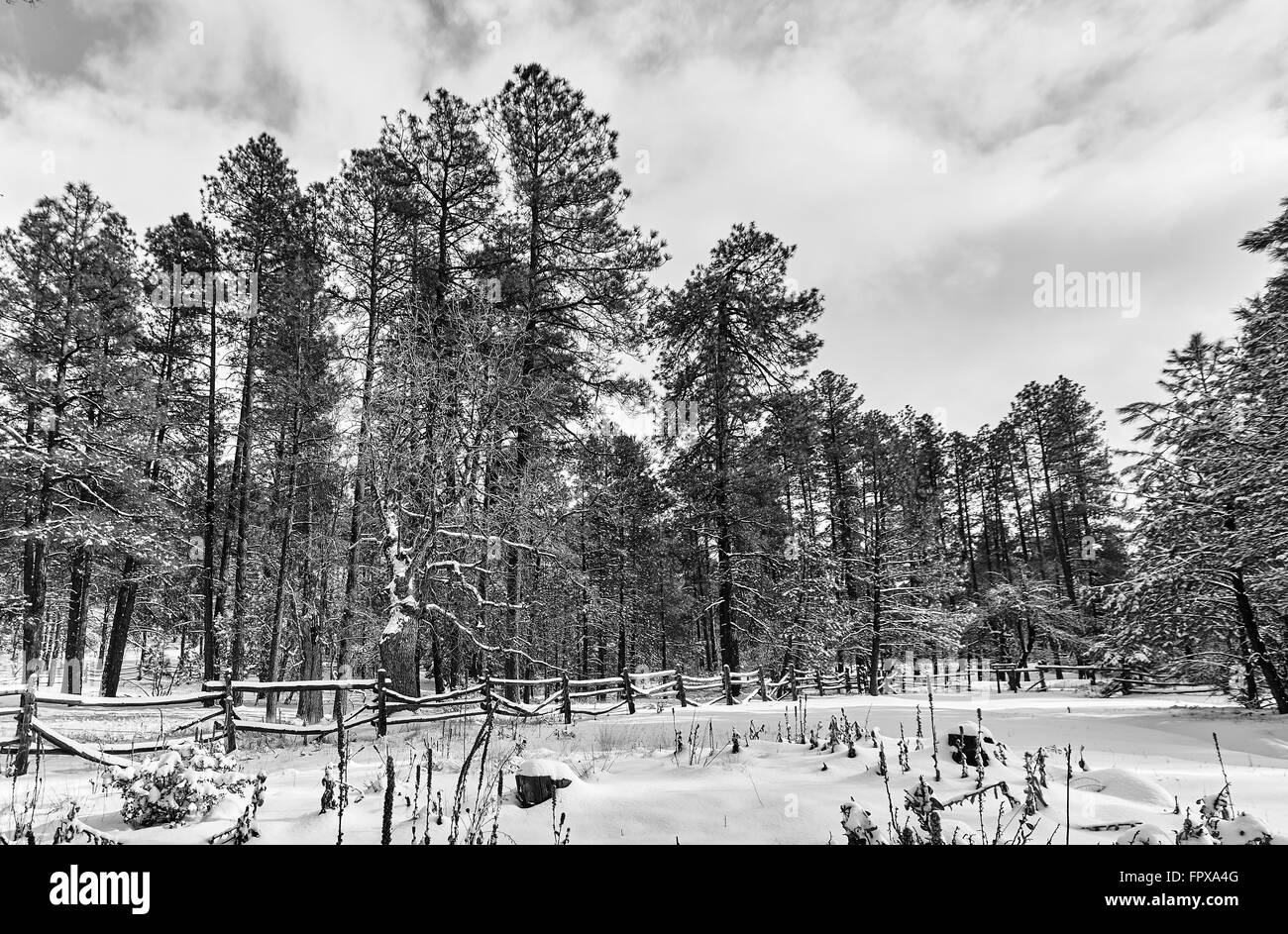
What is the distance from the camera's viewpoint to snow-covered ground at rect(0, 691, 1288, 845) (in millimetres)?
4465

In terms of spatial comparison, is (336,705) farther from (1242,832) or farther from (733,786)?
(1242,832)

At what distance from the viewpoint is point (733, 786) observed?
→ 5.52 metres

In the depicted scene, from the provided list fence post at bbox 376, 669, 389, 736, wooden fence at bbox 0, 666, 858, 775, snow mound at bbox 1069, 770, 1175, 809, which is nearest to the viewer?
snow mound at bbox 1069, 770, 1175, 809

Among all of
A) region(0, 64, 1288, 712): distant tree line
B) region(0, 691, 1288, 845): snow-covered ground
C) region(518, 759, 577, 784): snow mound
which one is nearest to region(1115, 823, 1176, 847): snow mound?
region(0, 691, 1288, 845): snow-covered ground

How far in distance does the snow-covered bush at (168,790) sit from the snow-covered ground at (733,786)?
0.14m

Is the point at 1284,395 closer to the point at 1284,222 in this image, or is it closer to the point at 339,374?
the point at 1284,222

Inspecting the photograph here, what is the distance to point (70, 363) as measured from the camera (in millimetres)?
15156

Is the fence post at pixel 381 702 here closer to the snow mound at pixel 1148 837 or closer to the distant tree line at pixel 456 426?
the distant tree line at pixel 456 426

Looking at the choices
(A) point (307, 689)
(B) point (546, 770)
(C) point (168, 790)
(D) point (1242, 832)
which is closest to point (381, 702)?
(A) point (307, 689)

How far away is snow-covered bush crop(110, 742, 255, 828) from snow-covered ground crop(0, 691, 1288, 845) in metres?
0.14

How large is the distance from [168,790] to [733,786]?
4782 millimetres

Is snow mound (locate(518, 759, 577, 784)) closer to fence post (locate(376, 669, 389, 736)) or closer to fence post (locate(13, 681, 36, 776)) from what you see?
fence post (locate(376, 669, 389, 736))
